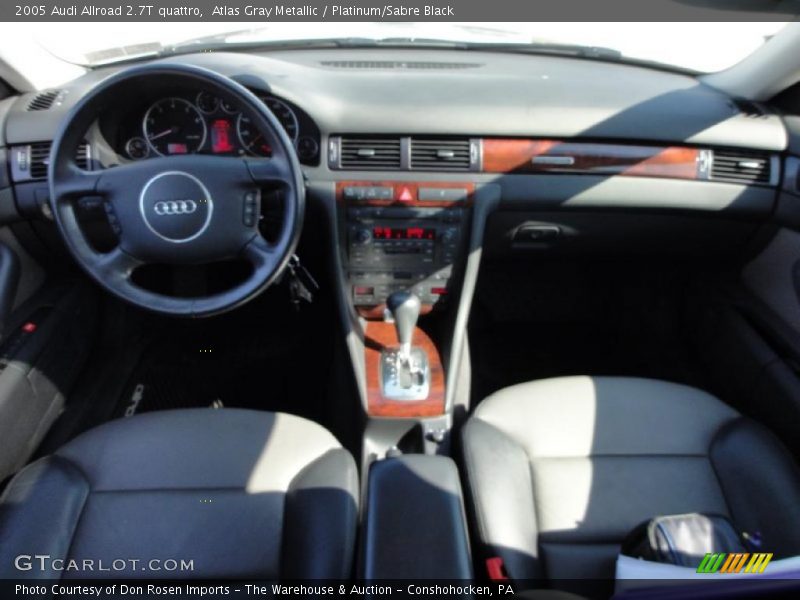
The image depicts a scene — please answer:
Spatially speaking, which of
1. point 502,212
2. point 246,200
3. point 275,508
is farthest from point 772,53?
point 275,508

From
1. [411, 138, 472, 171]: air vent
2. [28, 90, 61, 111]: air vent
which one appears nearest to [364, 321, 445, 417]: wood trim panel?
[411, 138, 472, 171]: air vent

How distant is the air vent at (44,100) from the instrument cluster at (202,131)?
0.31 m

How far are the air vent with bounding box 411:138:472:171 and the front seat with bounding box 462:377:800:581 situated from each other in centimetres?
63

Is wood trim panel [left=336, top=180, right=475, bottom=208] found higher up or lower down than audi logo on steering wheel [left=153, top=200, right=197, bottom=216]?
lower down

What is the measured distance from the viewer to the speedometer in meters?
1.68

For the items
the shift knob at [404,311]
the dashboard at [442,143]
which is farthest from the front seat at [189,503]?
the dashboard at [442,143]

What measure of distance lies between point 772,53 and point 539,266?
107cm

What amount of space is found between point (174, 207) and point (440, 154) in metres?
0.72

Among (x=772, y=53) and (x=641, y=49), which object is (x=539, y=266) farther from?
(x=772, y=53)

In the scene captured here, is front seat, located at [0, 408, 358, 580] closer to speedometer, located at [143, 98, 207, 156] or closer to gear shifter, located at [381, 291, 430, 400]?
gear shifter, located at [381, 291, 430, 400]

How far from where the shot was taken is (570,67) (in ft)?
6.53

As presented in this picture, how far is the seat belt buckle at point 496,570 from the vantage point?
1.19 metres

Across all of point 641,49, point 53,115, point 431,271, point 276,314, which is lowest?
point 276,314

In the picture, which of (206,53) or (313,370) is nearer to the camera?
(206,53)
